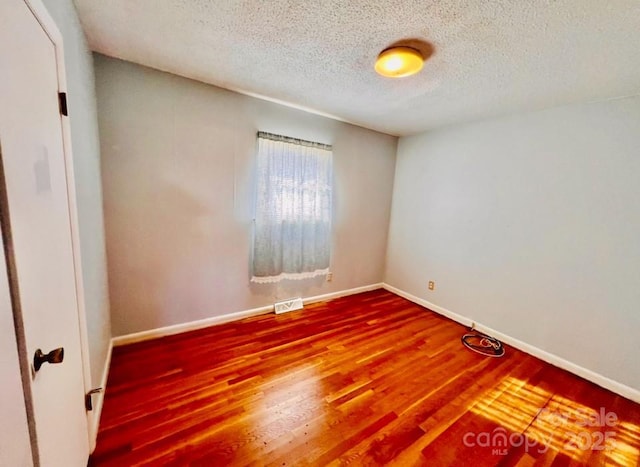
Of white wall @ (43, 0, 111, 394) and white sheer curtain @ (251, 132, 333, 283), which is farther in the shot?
white sheer curtain @ (251, 132, 333, 283)

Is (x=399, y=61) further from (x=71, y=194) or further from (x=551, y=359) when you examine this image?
(x=551, y=359)

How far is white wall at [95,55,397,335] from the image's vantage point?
1955 millimetres

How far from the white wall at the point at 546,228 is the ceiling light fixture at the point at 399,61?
152 cm

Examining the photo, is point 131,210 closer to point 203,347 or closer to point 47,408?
point 203,347

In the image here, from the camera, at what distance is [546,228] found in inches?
88.2

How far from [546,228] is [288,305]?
267 cm

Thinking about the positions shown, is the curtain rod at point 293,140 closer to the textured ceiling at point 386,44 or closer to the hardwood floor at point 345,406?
the textured ceiling at point 386,44

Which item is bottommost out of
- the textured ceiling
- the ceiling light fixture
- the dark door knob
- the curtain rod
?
the dark door knob

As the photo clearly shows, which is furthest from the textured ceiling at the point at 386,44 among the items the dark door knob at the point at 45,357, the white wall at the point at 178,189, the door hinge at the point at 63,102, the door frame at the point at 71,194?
the dark door knob at the point at 45,357

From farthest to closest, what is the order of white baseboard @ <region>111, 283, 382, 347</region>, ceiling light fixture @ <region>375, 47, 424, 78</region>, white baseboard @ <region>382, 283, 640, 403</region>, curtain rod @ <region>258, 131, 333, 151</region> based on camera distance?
curtain rod @ <region>258, 131, 333, 151</region>, white baseboard @ <region>111, 283, 382, 347</region>, white baseboard @ <region>382, 283, 640, 403</region>, ceiling light fixture @ <region>375, 47, 424, 78</region>

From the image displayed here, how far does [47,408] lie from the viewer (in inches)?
31.3

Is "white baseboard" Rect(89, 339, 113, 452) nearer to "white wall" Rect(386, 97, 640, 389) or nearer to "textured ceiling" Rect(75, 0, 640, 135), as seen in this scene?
"textured ceiling" Rect(75, 0, 640, 135)

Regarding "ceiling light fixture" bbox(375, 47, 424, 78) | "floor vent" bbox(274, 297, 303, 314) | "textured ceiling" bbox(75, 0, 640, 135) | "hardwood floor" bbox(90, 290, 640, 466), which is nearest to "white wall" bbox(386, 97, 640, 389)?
"textured ceiling" bbox(75, 0, 640, 135)

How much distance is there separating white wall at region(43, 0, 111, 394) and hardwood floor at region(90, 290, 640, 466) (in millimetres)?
413
